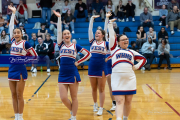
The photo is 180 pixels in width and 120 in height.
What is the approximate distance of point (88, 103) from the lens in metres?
5.84

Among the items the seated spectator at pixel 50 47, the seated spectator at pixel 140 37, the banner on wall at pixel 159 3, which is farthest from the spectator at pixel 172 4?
the seated spectator at pixel 50 47

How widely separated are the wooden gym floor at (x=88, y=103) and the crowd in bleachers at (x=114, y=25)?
11.6 feet

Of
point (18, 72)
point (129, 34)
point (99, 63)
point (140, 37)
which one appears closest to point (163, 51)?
point (140, 37)

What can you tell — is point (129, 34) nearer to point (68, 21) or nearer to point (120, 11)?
point (120, 11)

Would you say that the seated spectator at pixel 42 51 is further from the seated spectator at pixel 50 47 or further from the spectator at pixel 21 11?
the spectator at pixel 21 11

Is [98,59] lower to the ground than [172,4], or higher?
lower

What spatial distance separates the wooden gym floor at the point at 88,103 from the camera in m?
4.82

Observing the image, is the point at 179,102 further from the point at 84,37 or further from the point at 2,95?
the point at 84,37

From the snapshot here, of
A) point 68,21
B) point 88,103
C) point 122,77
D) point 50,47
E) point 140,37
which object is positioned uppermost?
point 68,21

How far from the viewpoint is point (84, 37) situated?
43.7 feet

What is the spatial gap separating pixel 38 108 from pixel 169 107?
2924mm

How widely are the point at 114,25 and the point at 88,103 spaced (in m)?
7.26

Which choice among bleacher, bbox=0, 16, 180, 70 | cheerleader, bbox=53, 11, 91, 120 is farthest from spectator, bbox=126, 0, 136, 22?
cheerleader, bbox=53, 11, 91, 120

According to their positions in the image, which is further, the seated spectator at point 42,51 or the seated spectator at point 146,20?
the seated spectator at point 146,20
